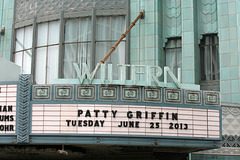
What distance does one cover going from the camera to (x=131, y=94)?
23.0 metres

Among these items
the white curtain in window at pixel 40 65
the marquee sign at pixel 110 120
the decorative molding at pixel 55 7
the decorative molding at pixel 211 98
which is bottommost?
the marquee sign at pixel 110 120

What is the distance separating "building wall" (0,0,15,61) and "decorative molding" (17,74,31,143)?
31.9 feet

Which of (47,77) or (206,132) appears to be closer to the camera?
(206,132)

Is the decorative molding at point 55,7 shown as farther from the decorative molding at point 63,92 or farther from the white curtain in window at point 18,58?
the decorative molding at point 63,92

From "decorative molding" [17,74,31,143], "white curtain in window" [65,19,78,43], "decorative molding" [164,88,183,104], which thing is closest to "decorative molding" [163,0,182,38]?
"white curtain in window" [65,19,78,43]

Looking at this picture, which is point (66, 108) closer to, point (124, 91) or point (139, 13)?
point (124, 91)

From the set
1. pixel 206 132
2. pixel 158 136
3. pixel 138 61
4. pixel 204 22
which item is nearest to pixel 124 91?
pixel 158 136

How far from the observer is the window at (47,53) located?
31016mm

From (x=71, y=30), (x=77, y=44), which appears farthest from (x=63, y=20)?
(x=77, y=44)

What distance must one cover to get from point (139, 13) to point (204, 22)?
3708 mm

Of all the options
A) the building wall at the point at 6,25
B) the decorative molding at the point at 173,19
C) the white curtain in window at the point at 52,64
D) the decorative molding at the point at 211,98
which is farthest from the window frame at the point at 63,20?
the decorative molding at the point at 211,98

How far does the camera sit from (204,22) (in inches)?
1153

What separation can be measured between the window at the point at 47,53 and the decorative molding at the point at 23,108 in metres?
7.45

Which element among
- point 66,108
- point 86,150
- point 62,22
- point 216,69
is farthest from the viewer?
point 62,22
